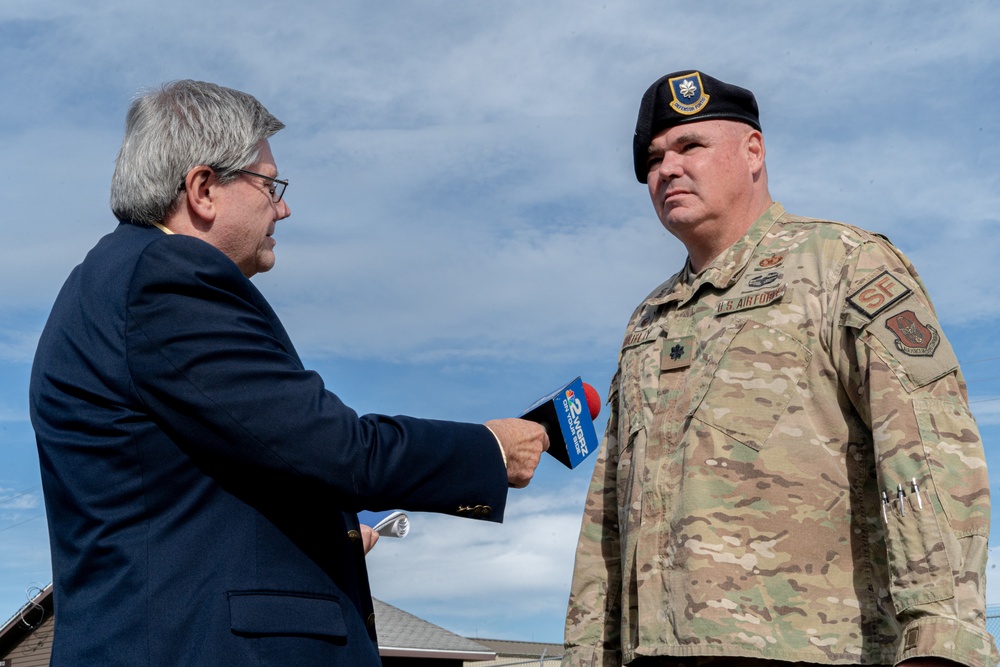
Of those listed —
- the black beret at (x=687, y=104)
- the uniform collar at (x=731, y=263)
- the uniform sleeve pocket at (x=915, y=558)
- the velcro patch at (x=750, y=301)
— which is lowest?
the uniform sleeve pocket at (x=915, y=558)

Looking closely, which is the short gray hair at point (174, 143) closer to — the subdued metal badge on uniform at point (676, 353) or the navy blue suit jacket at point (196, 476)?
the navy blue suit jacket at point (196, 476)

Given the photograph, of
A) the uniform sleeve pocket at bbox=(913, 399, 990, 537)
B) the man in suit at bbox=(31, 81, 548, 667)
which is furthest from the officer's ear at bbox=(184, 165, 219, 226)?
the uniform sleeve pocket at bbox=(913, 399, 990, 537)

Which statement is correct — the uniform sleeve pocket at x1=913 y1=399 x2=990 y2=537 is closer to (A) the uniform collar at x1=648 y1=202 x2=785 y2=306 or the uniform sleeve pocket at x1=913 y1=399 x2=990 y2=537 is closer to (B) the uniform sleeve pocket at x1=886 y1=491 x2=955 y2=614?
(B) the uniform sleeve pocket at x1=886 y1=491 x2=955 y2=614

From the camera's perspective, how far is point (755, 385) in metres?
3.25

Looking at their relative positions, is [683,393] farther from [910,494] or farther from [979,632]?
[979,632]

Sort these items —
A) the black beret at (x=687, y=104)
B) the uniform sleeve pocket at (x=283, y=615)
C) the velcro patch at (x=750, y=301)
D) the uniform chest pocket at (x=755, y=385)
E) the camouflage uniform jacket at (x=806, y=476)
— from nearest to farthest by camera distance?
the uniform sleeve pocket at (x=283, y=615) → the camouflage uniform jacket at (x=806, y=476) → the uniform chest pocket at (x=755, y=385) → the velcro patch at (x=750, y=301) → the black beret at (x=687, y=104)

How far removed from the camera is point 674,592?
313cm

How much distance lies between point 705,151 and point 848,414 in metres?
1.10

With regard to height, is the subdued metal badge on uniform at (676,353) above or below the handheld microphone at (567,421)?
above

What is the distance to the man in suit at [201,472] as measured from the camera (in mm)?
2590

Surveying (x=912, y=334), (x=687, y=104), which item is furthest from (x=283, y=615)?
(x=687, y=104)

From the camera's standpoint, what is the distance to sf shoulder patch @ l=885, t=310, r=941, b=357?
302 cm

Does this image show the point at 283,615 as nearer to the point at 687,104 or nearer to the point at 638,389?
the point at 638,389

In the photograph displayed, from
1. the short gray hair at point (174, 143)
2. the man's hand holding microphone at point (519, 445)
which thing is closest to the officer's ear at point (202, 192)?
the short gray hair at point (174, 143)
